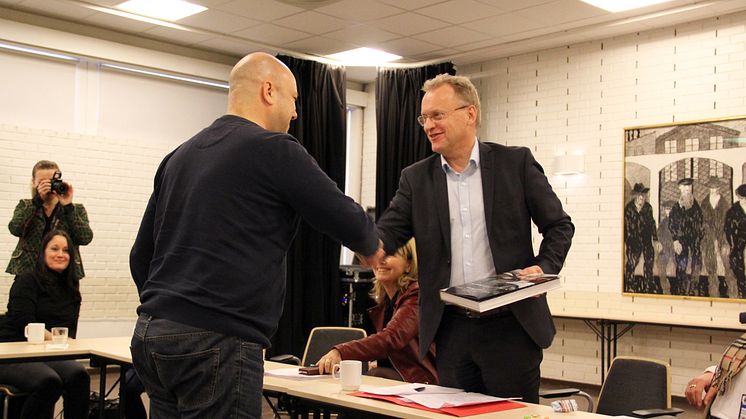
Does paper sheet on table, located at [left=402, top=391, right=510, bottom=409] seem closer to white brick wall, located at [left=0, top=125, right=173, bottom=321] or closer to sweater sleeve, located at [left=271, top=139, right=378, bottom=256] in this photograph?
sweater sleeve, located at [left=271, top=139, right=378, bottom=256]

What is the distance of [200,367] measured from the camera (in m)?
1.96

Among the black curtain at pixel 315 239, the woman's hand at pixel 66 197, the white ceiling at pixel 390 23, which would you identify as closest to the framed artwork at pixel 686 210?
the white ceiling at pixel 390 23

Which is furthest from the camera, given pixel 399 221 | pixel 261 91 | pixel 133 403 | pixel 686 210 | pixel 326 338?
pixel 686 210

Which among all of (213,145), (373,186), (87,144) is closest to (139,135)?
(87,144)

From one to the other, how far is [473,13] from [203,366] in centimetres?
580

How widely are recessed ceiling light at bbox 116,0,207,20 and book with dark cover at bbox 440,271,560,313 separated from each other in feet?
17.3

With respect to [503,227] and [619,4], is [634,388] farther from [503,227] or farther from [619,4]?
[619,4]

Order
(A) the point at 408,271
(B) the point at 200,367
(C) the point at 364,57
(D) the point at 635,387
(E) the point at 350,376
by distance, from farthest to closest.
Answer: (C) the point at 364,57 → (A) the point at 408,271 → (D) the point at 635,387 → (E) the point at 350,376 → (B) the point at 200,367

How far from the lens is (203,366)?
196cm

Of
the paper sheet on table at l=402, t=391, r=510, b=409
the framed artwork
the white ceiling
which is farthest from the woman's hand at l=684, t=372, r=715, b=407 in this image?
the white ceiling

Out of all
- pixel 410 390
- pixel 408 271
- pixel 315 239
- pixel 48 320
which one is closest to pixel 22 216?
pixel 48 320

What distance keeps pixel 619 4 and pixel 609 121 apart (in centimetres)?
132

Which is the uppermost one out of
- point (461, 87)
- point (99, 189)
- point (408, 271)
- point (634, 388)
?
point (461, 87)

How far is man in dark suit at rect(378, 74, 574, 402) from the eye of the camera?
9.44 ft
